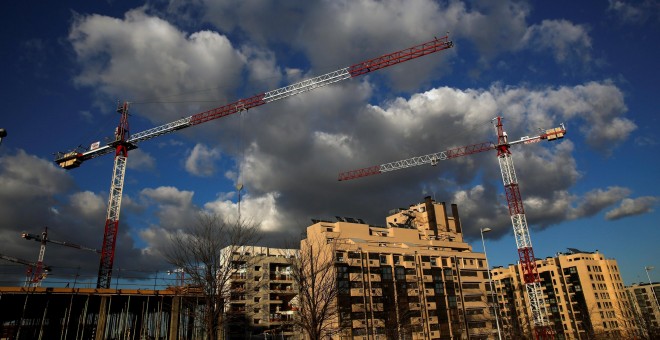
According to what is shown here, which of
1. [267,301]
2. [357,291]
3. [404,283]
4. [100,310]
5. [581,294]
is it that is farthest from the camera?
[581,294]

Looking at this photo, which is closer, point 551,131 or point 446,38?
point 446,38

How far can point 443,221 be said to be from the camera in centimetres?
10612

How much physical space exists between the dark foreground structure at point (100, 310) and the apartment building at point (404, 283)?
3376 centimetres

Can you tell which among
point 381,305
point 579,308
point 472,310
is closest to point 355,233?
point 381,305

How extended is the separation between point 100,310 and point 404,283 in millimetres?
58002

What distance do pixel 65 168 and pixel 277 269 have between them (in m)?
44.2

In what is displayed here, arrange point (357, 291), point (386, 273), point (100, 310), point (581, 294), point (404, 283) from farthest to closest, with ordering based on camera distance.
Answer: point (581, 294) < point (404, 283) < point (386, 273) < point (357, 291) < point (100, 310)

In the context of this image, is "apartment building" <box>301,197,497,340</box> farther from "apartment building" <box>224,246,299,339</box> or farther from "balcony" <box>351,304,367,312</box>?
"apartment building" <box>224,246,299,339</box>

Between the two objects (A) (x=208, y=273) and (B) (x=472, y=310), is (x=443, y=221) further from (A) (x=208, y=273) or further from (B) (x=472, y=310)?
(A) (x=208, y=273)

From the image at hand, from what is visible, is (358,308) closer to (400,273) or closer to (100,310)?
(400,273)

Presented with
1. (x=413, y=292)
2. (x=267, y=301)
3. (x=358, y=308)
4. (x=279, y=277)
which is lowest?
(x=358, y=308)

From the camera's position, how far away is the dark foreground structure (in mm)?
30969

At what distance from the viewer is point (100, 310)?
3192 centimetres

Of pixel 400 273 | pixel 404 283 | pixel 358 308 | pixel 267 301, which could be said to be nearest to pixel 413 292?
pixel 404 283
